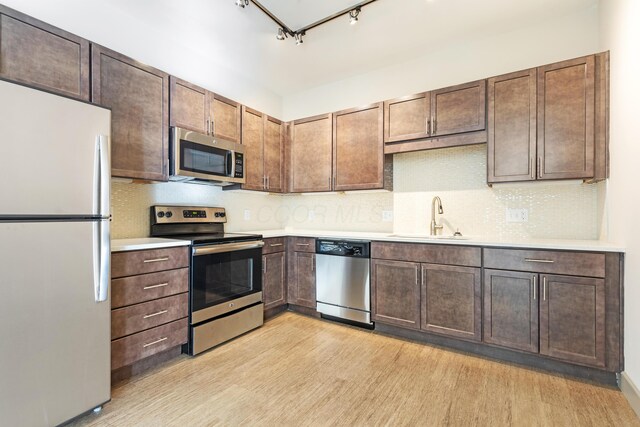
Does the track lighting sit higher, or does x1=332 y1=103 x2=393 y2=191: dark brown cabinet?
the track lighting

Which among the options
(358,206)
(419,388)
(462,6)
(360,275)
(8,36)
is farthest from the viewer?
(358,206)

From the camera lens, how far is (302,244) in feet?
10.9

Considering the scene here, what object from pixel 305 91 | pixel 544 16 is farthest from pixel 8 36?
pixel 544 16

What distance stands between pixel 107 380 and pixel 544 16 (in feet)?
13.7

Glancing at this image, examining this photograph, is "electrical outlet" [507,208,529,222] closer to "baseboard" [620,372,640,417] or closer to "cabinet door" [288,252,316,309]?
"baseboard" [620,372,640,417]

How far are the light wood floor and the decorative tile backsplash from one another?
3.92 ft

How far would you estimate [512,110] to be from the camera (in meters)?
2.45

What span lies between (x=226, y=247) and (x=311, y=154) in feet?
5.30

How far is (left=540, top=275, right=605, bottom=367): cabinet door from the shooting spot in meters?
1.97

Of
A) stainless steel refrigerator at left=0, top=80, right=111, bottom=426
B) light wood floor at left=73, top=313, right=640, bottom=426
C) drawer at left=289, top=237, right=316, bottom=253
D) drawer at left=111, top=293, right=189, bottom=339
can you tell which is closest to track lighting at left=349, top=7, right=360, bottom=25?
stainless steel refrigerator at left=0, top=80, right=111, bottom=426

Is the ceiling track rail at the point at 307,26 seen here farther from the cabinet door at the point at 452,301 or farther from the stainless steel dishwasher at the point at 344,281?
the cabinet door at the point at 452,301


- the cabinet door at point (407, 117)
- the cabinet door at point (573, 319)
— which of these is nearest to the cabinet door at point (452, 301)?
the cabinet door at point (573, 319)

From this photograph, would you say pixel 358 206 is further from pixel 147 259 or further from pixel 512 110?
pixel 147 259

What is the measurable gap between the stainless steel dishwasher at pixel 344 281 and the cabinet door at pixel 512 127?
52.6 inches
